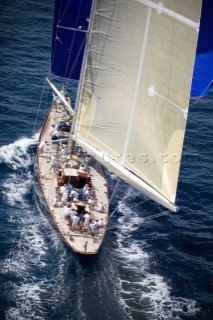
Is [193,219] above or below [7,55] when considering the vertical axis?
below

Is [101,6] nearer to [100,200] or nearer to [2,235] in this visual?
[100,200]

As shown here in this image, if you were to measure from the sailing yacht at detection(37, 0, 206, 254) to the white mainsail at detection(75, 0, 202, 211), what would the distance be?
7 centimetres

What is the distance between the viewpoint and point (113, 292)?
42500 mm

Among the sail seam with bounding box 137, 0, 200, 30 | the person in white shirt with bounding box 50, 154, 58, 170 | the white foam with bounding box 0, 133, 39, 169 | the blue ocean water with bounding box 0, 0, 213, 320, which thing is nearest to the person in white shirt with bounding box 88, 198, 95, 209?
the blue ocean water with bounding box 0, 0, 213, 320

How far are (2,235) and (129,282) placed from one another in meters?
A: 12.0

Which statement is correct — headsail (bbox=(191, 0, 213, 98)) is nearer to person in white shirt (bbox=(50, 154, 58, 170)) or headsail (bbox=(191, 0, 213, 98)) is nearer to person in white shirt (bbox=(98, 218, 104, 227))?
person in white shirt (bbox=(98, 218, 104, 227))

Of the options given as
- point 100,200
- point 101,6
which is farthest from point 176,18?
point 100,200

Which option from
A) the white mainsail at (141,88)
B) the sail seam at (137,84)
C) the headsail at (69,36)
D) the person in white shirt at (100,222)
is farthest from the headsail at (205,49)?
the person in white shirt at (100,222)

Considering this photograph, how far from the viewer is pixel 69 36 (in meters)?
59.9

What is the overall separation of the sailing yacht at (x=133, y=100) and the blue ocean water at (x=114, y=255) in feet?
7.59

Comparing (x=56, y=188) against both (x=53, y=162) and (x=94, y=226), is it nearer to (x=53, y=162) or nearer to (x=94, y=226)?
(x=53, y=162)

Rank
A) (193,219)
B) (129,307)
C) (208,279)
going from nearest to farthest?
1. (129,307)
2. (208,279)
3. (193,219)

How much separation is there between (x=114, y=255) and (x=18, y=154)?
64.1 ft

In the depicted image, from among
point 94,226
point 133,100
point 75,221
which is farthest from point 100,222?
point 133,100
